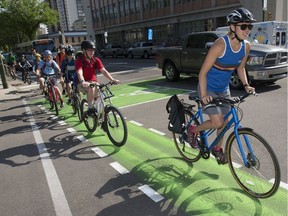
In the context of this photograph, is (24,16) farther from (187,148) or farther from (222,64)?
(222,64)

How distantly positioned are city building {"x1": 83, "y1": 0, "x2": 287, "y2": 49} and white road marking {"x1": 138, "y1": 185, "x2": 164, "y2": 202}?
19319 millimetres

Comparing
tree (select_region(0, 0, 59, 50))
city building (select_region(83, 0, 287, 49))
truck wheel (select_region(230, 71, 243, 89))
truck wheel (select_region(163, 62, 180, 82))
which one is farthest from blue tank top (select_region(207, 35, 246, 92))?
tree (select_region(0, 0, 59, 50))

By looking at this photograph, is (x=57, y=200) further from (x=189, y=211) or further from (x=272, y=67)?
(x=272, y=67)

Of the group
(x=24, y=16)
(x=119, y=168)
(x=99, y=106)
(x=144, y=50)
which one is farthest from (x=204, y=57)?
(x=24, y=16)

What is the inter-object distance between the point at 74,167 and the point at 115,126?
115 cm

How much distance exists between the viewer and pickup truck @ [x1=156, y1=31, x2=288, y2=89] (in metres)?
9.71

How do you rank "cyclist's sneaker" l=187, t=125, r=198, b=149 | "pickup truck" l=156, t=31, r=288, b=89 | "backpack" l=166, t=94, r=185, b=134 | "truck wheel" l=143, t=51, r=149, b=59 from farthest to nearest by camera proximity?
"truck wheel" l=143, t=51, r=149, b=59 < "pickup truck" l=156, t=31, r=288, b=89 < "backpack" l=166, t=94, r=185, b=134 < "cyclist's sneaker" l=187, t=125, r=198, b=149

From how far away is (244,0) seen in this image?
2853cm

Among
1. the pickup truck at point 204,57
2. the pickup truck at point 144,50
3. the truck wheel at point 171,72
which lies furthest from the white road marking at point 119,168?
the pickup truck at point 144,50

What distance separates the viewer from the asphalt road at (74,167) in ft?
12.5

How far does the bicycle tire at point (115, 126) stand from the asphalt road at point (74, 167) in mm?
185

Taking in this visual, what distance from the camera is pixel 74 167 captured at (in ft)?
16.5

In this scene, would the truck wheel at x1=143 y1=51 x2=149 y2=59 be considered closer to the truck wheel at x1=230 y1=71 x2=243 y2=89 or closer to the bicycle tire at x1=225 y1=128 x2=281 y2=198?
the truck wheel at x1=230 y1=71 x2=243 y2=89

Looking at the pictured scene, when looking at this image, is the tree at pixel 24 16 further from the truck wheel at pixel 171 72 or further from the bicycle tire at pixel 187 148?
the bicycle tire at pixel 187 148
